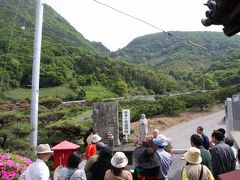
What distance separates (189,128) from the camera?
2125 cm

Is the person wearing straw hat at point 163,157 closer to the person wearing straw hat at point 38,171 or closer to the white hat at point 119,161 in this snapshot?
the white hat at point 119,161

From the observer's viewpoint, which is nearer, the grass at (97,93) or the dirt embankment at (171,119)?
the dirt embankment at (171,119)

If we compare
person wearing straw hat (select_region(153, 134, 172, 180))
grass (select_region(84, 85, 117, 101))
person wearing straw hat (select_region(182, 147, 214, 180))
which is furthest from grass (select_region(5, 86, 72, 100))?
person wearing straw hat (select_region(182, 147, 214, 180))

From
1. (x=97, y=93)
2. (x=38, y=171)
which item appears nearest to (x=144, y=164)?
(x=38, y=171)

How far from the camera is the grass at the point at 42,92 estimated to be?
117 feet

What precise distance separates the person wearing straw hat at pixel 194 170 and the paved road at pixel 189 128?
42.9 ft

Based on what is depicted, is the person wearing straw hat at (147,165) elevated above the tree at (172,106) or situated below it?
below

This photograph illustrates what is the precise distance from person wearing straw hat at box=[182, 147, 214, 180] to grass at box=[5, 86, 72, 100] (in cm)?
3215

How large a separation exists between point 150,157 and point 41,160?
4.51 ft

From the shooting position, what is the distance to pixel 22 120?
11.1 meters

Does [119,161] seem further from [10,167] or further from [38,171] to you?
[10,167]

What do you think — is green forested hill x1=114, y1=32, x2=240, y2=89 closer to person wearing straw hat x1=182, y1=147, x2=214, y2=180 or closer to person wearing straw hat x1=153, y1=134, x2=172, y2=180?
person wearing straw hat x1=153, y1=134, x2=172, y2=180

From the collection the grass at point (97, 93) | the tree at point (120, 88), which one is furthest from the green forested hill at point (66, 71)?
the grass at point (97, 93)

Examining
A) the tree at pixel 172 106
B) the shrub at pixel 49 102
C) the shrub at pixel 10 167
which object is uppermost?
the shrub at pixel 49 102
